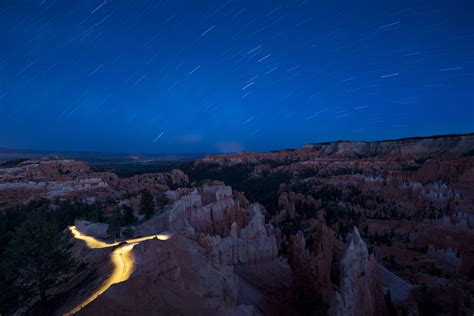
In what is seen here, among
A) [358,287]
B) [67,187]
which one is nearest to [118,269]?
[358,287]

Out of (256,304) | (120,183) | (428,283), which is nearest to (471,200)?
(428,283)

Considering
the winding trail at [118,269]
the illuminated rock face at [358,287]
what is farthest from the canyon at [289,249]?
the winding trail at [118,269]

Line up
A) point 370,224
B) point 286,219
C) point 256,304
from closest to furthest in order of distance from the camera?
point 256,304 → point 370,224 → point 286,219

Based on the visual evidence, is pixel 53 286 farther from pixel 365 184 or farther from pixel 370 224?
pixel 365 184

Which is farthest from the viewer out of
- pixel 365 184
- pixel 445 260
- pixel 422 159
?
pixel 422 159

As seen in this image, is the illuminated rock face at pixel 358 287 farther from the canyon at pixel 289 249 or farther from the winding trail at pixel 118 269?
the winding trail at pixel 118 269

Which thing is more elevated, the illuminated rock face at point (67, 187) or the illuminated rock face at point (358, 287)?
the illuminated rock face at point (67, 187)

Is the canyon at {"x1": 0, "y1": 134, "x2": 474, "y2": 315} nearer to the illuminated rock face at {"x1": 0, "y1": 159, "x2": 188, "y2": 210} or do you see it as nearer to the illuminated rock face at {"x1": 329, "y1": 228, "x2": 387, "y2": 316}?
the illuminated rock face at {"x1": 329, "y1": 228, "x2": 387, "y2": 316}

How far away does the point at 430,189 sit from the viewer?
59.7 m

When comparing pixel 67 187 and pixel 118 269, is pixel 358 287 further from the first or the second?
pixel 67 187

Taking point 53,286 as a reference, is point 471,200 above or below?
below

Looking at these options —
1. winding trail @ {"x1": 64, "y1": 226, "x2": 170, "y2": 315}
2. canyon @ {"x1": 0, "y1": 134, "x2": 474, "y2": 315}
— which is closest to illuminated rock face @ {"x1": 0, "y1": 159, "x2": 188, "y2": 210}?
canyon @ {"x1": 0, "y1": 134, "x2": 474, "y2": 315}

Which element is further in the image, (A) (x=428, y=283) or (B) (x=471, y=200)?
(B) (x=471, y=200)

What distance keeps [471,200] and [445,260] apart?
30386 millimetres
